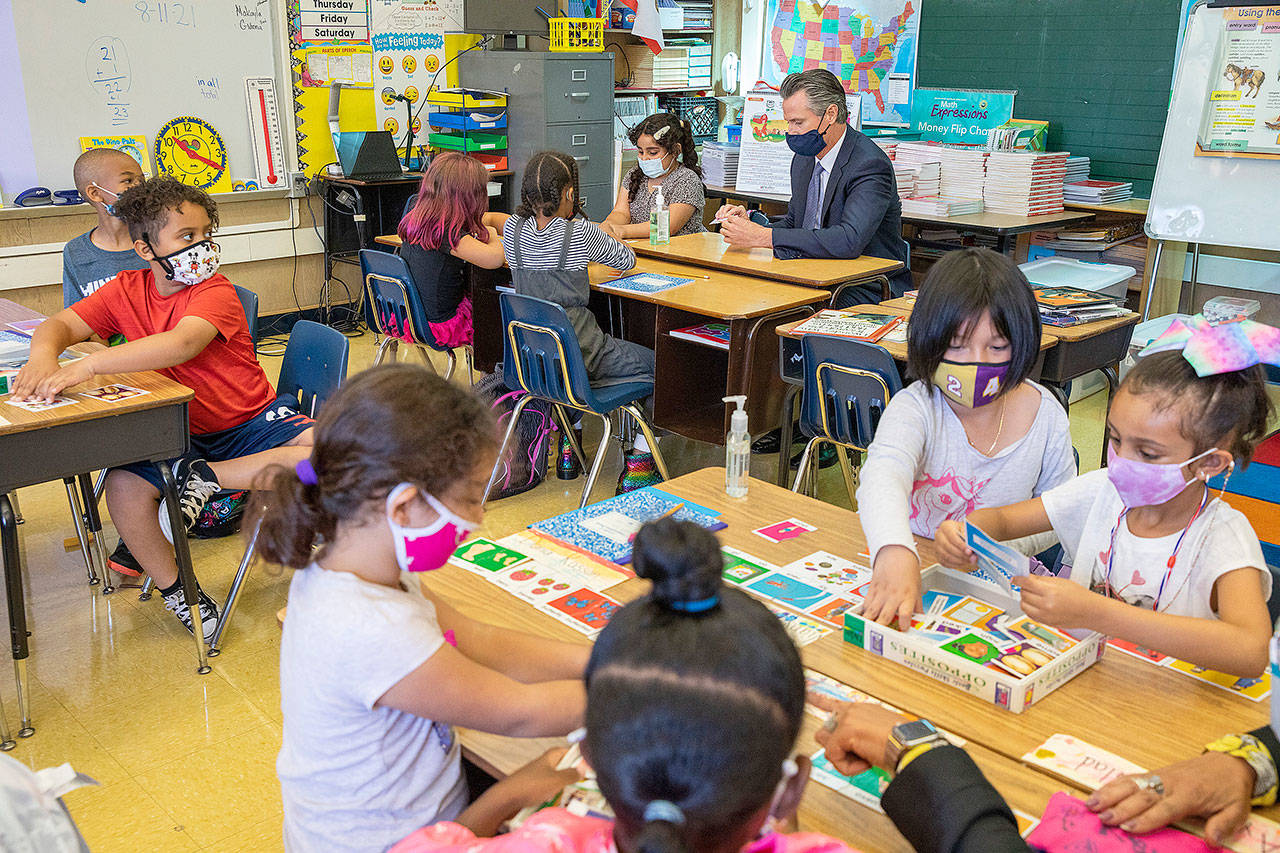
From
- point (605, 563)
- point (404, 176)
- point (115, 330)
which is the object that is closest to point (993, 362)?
point (605, 563)

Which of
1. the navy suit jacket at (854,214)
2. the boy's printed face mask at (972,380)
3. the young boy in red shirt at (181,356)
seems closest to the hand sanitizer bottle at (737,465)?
the boy's printed face mask at (972,380)

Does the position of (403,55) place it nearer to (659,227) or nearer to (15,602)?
(659,227)

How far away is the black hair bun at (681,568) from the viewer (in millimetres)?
821

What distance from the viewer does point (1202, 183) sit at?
404 cm

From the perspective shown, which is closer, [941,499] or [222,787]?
[941,499]

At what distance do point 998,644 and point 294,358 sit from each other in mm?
2340

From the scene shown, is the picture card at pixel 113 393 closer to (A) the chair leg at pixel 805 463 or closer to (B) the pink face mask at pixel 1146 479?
(A) the chair leg at pixel 805 463

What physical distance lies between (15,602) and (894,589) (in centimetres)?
203

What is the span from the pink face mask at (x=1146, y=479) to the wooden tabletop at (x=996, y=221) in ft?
12.0

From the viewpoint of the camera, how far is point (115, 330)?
2.91m

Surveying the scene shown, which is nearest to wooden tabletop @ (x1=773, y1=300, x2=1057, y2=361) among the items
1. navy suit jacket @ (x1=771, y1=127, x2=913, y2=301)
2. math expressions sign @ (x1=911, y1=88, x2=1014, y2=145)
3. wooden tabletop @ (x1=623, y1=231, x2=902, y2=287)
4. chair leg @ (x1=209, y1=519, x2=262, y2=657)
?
wooden tabletop @ (x1=623, y1=231, x2=902, y2=287)

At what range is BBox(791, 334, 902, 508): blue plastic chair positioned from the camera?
2.82 m

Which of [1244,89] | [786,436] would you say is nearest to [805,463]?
[786,436]

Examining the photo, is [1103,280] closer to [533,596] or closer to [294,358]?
[294,358]
